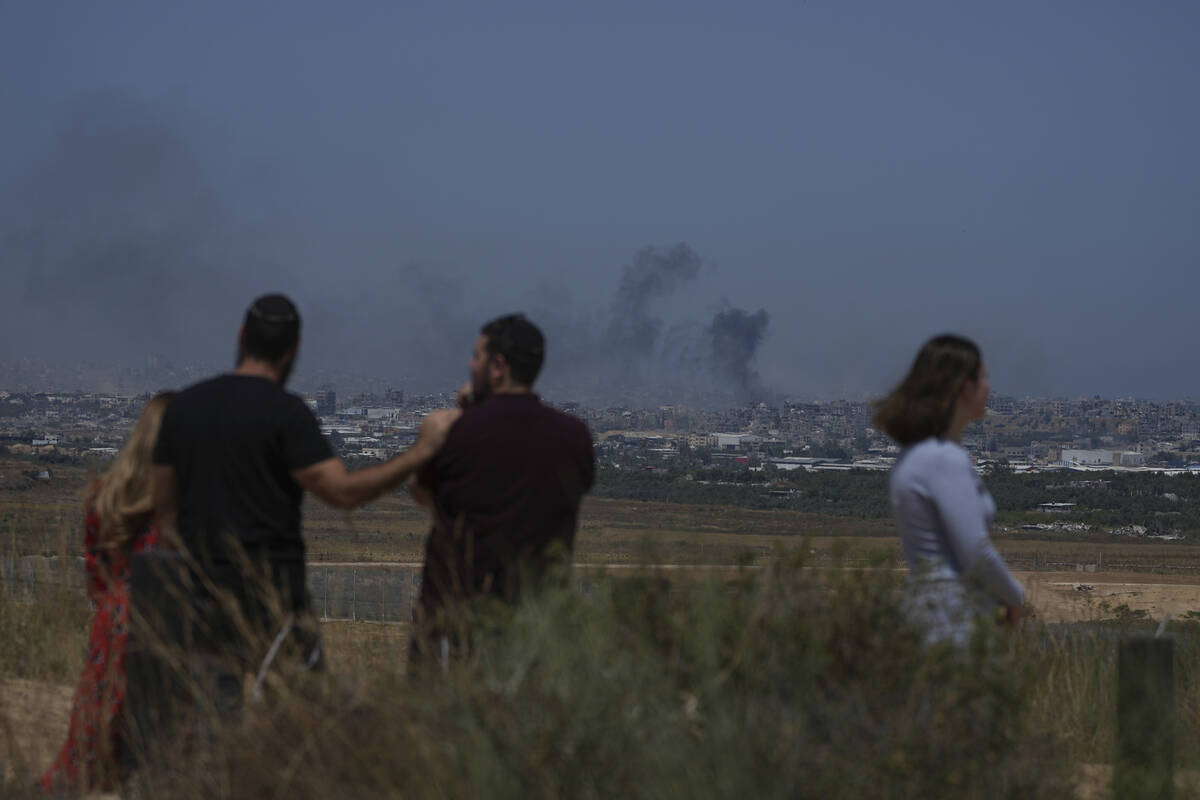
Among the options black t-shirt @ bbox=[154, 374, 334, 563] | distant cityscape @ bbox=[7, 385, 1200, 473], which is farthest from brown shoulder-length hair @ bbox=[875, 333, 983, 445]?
distant cityscape @ bbox=[7, 385, 1200, 473]

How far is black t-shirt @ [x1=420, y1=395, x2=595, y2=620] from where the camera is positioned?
4359 mm

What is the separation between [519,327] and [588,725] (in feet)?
4.99

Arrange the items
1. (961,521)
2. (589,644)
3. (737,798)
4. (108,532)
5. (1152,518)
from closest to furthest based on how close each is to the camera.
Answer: (737,798) < (589,644) < (961,521) < (108,532) < (1152,518)

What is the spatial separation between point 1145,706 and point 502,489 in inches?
84.2

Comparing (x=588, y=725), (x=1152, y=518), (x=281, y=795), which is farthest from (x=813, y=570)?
(x=1152, y=518)

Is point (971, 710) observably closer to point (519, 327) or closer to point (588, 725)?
point (588, 725)

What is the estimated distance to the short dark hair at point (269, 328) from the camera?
445 centimetres

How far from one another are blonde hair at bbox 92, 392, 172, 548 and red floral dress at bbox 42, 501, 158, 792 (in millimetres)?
63

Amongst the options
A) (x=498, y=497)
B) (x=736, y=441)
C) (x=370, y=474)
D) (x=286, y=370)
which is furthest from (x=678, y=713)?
(x=736, y=441)

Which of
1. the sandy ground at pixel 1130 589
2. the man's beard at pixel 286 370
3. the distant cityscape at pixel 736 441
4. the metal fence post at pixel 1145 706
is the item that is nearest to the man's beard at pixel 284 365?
the man's beard at pixel 286 370

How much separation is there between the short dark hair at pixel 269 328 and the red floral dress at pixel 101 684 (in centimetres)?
85

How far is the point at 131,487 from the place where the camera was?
4871mm

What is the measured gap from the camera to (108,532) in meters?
4.91

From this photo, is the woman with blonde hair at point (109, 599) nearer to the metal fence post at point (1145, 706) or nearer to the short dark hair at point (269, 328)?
the short dark hair at point (269, 328)
